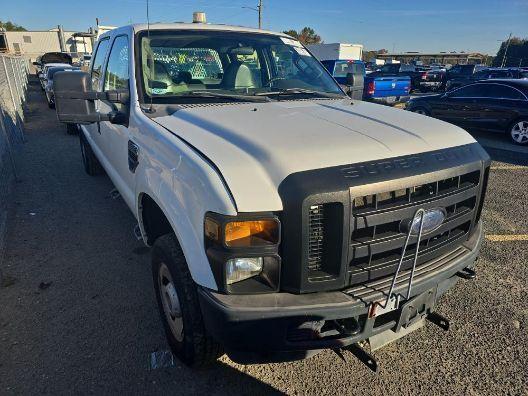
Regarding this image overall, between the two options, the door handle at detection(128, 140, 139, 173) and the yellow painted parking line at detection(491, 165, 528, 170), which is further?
the yellow painted parking line at detection(491, 165, 528, 170)

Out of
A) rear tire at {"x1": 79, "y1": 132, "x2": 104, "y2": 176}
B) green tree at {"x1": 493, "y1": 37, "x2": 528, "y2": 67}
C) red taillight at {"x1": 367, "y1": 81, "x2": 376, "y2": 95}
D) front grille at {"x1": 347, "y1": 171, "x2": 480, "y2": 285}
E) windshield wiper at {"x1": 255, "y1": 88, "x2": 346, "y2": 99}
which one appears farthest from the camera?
green tree at {"x1": 493, "y1": 37, "x2": 528, "y2": 67}

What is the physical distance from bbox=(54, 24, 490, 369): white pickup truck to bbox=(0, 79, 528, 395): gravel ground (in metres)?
0.37

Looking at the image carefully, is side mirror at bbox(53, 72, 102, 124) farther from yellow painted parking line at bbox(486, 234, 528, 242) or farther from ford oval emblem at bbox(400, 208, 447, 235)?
yellow painted parking line at bbox(486, 234, 528, 242)

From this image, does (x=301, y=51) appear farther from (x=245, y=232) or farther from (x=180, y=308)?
(x=180, y=308)

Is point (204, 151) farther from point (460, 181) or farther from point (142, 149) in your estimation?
point (460, 181)

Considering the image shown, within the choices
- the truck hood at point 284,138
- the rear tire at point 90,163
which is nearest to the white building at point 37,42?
the rear tire at point 90,163

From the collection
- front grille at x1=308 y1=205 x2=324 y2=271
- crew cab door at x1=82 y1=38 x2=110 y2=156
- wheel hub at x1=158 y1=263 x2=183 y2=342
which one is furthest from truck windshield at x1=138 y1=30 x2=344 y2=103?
front grille at x1=308 y1=205 x2=324 y2=271

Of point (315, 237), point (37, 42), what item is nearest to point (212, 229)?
point (315, 237)

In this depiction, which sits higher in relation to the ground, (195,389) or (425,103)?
(425,103)

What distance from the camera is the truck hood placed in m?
1.80

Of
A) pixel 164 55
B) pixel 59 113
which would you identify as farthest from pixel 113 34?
pixel 59 113

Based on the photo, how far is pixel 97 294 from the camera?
10.8ft

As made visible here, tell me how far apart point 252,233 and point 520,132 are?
971 centimetres

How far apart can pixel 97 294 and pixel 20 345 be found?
0.68 metres
